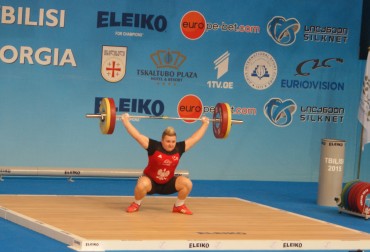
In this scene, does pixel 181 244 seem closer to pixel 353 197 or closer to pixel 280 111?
pixel 353 197

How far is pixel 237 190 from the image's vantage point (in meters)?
13.2

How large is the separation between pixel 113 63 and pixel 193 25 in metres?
1.37

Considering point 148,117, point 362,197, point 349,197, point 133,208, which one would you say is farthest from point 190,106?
point 133,208

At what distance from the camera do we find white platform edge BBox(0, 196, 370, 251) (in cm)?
760

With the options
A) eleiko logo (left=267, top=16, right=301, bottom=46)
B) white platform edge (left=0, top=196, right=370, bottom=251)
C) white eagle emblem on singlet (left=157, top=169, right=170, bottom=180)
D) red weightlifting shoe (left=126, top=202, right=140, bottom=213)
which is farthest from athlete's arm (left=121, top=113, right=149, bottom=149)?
eleiko logo (left=267, top=16, right=301, bottom=46)

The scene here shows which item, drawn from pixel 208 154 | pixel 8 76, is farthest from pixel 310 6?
pixel 8 76

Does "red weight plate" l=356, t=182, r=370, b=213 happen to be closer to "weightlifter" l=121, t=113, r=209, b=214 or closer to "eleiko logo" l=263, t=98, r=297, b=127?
"weightlifter" l=121, t=113, r=209, b=214

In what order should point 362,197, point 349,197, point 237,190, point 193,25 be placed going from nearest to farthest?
point 362,197
point 349,197
point 237,190
point 193,25

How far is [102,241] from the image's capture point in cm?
760

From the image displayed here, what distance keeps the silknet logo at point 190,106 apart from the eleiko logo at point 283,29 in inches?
62.6

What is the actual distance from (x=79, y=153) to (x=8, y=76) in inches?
60.3

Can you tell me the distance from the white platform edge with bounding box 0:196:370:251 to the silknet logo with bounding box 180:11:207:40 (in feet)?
18.6

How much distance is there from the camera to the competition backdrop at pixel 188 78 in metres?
13.2

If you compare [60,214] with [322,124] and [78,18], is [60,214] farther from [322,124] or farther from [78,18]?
[322,124]
